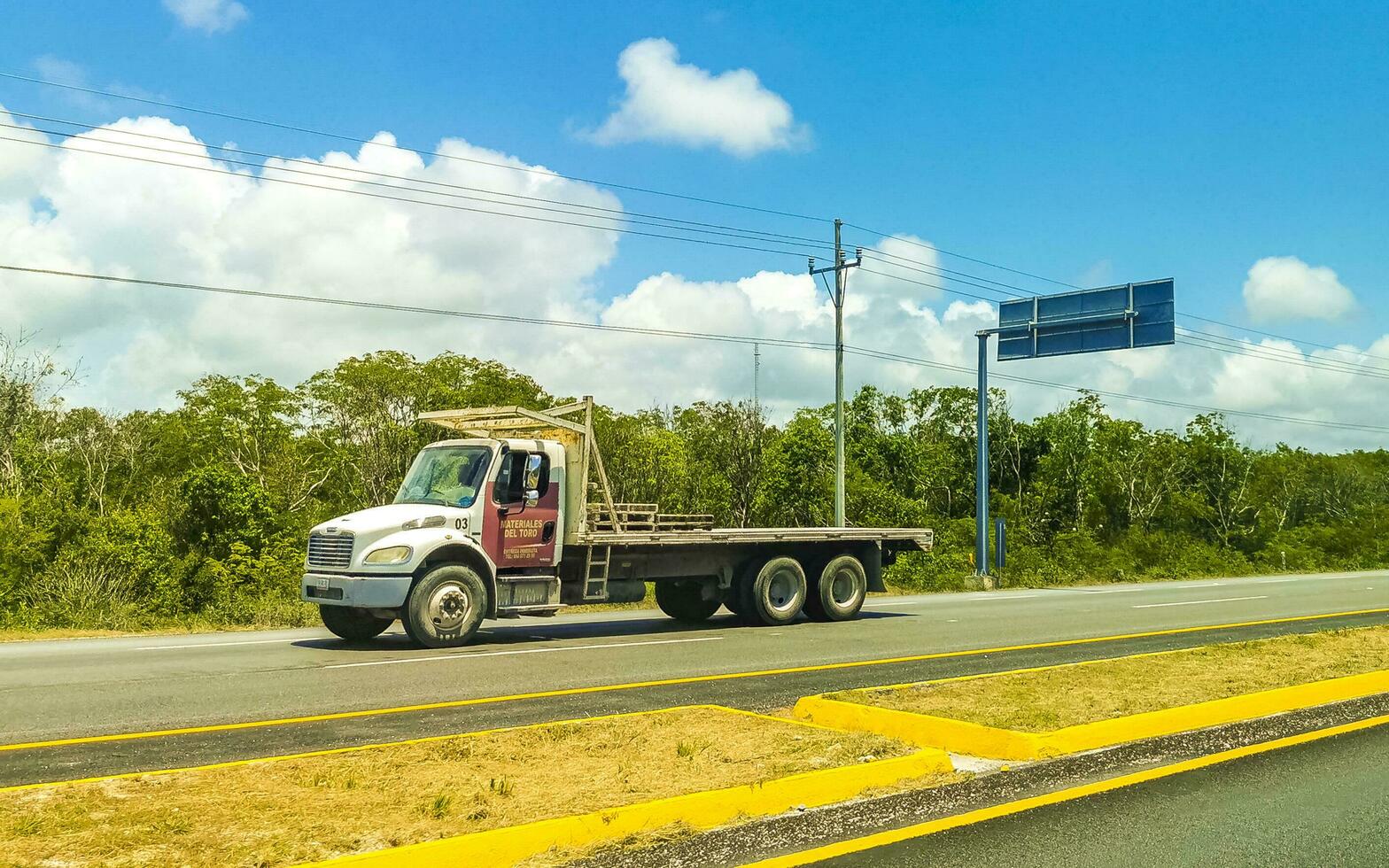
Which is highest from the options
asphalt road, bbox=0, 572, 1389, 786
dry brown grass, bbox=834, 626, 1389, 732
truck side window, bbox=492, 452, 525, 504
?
truck side window, bbox=492, 452, 525, 504

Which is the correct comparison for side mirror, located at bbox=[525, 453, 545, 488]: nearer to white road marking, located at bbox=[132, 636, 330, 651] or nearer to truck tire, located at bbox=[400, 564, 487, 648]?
truck tire, located at bbox=[400, 564, 487, 648]

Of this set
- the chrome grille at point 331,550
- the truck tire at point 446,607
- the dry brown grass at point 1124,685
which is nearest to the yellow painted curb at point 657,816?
the dry brown grass at point 1124,685

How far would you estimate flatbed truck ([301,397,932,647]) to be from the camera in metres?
14.2

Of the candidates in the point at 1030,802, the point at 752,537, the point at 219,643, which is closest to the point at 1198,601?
the point at 752,537

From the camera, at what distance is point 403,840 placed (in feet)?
17.1

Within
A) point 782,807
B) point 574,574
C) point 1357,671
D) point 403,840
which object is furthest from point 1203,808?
point 574,574

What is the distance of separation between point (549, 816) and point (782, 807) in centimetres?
131

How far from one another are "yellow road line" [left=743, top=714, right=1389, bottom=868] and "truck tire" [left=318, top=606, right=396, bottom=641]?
1032 centimetres

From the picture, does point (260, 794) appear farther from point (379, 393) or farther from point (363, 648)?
point (379, 393)

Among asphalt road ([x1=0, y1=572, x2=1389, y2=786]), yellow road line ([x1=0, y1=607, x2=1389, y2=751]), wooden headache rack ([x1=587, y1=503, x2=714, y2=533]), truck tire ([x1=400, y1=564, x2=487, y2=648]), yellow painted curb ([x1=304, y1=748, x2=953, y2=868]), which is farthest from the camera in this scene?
wooden headache rack ([x1=587, y1=503, x2=714, y2=533])

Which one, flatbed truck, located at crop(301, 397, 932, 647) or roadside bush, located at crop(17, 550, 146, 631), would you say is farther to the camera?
roadside bush, located at crop(17, 550, 146, 631)

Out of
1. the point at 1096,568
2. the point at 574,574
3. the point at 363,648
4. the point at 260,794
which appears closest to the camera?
the point at 260,794

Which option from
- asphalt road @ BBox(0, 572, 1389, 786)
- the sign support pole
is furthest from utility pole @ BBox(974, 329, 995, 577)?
asphalt road @ BBox(0, 572, 1389, 786)

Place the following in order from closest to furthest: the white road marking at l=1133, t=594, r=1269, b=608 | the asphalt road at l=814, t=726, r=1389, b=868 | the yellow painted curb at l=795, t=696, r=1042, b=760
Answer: the asphalt road at l=814, t=726, r=1389, b=868, the yellow painted curb at l=795, t=696, r=1042, b=760, the white road marking at l=1133, t=594, r=1269, b=608
